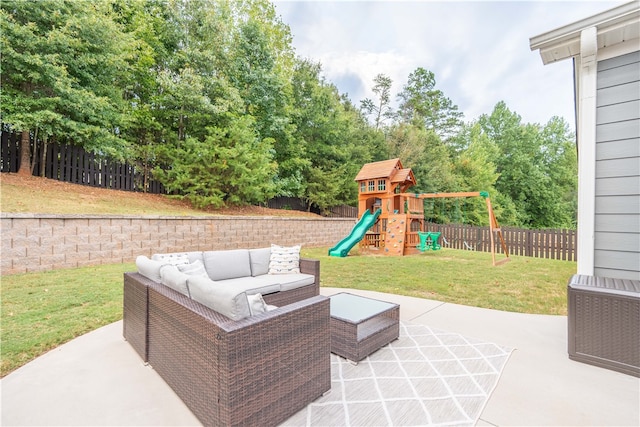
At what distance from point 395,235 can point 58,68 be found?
986 cm

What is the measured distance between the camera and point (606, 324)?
90.3 inches

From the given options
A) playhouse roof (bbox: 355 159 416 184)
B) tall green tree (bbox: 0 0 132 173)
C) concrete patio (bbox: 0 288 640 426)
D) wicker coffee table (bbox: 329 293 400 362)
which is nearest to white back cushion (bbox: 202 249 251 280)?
concrete patio (bbox: 0 288 640 426)

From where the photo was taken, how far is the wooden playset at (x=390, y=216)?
360 inches

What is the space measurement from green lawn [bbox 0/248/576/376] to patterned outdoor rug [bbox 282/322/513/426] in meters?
1.81

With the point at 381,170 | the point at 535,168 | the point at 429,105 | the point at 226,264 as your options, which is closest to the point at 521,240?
the point at 381,170

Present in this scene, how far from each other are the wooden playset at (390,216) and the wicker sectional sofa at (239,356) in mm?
6760

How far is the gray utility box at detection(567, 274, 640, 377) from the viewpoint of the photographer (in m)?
2.19

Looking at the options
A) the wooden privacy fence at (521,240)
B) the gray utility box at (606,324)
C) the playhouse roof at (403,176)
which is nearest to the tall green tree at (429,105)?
the wooden privacy fence at (521,240)

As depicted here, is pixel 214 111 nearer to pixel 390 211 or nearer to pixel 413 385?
pixel 390 211

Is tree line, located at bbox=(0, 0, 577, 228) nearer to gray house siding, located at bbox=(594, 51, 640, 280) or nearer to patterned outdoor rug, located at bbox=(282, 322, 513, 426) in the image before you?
patterned outdoor rug, located at bbox=(282, 322, 513, 426)

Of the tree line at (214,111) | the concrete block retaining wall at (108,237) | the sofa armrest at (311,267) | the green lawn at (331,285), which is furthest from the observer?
the tree line at (214,111)

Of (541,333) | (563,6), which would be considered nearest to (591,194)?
(541,333)

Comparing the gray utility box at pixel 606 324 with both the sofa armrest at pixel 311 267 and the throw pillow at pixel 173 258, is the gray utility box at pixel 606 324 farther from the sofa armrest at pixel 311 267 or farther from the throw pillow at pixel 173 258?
the throw pillow at pixel 173 258

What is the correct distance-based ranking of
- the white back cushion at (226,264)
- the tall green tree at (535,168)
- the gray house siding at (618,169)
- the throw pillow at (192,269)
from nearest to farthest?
the gray house siding at (618,169) < the throw pillow at (192,269) < the white back cushion at (226,264) < the tall green tree at (535,168)
